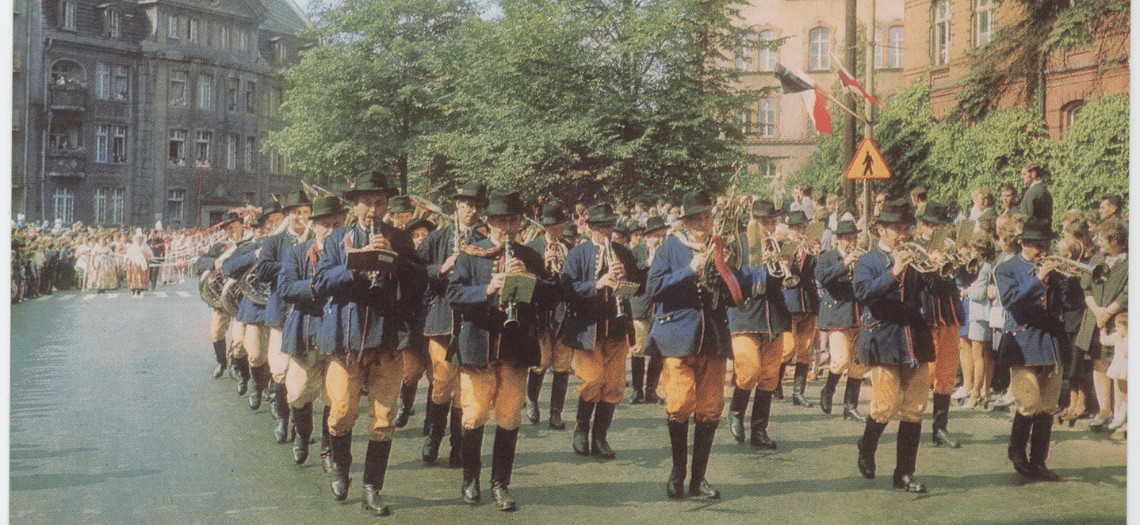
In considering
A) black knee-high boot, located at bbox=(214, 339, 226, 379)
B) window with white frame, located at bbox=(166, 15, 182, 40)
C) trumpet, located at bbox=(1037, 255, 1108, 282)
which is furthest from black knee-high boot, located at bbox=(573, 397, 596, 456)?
black knee-high boot, located at bbox=(214, 339, 226, 379)

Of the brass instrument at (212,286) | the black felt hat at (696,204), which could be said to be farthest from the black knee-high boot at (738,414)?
the brass instrument at (212,286)

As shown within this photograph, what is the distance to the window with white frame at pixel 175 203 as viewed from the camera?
32.4 ft

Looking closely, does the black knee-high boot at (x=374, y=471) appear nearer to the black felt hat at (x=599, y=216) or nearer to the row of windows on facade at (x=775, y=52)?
the black felt hat at (x=599, y=216)

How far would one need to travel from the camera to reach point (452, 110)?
555 inches

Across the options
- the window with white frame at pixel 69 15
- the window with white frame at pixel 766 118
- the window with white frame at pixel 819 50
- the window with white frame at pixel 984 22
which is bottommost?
the window with white frame at pixel 69 15

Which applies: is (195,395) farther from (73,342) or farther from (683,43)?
(683,43)

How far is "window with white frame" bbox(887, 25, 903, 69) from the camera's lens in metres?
16.1

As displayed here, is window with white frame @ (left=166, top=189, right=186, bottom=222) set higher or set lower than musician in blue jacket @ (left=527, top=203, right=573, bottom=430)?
higher

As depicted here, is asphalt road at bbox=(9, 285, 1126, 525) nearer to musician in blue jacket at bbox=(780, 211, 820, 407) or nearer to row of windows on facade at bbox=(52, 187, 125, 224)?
musician in blue jacket at bbox=(780, 211, 820, 407)

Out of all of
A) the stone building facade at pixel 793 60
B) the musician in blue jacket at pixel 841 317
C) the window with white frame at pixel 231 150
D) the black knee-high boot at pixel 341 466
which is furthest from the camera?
the stone building facade at pixel 793 60

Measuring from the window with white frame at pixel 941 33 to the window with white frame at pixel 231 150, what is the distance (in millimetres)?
8084

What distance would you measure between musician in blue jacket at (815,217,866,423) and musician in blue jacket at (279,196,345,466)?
11.8 feet

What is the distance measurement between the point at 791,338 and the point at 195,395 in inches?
208

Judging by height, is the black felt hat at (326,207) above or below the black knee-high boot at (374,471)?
above
